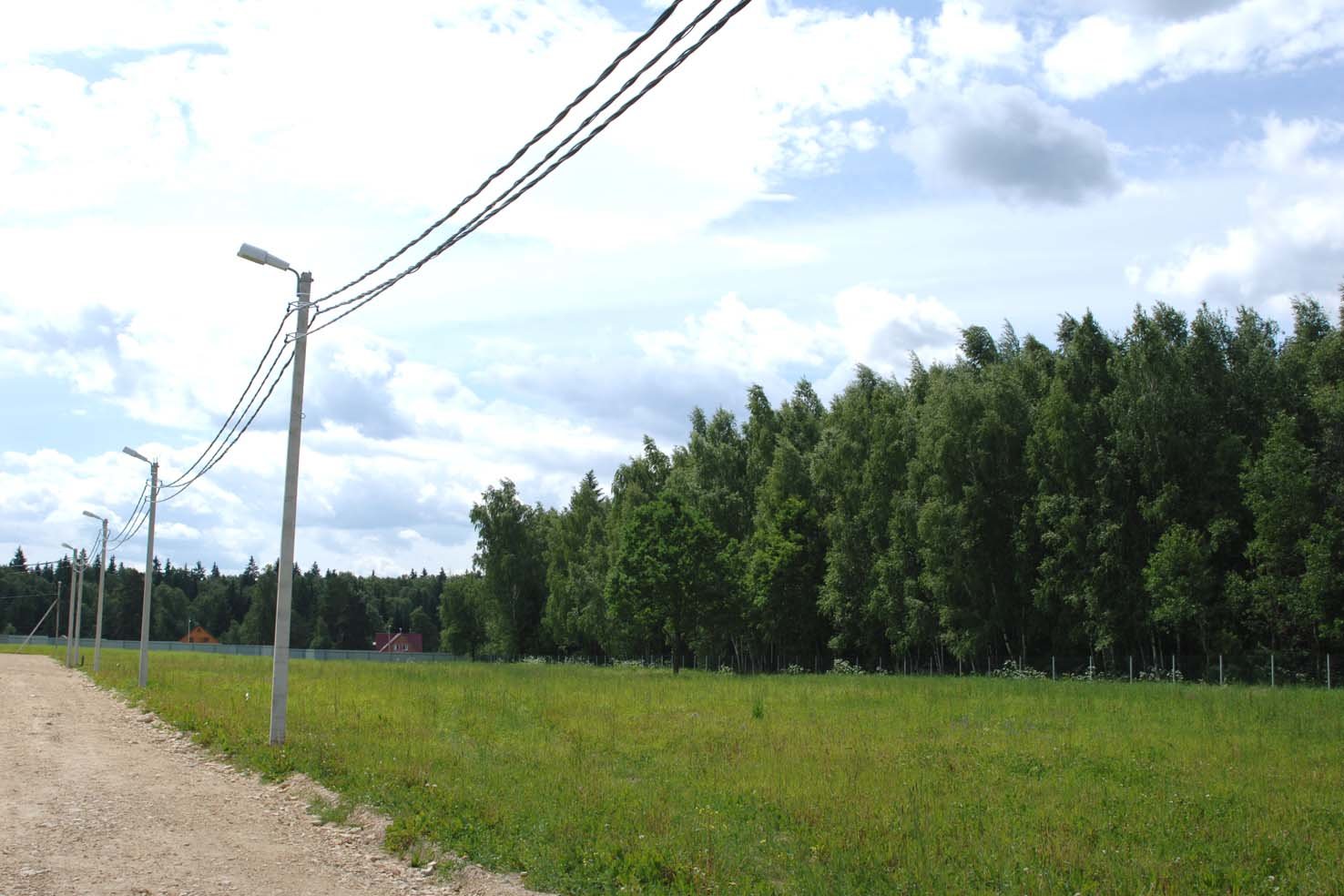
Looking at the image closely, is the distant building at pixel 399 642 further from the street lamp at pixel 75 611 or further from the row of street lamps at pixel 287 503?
the row of street lamps at pixel 287 503

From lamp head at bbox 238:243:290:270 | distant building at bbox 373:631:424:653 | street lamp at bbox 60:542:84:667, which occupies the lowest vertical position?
distant building at bbox 373:631:424:653

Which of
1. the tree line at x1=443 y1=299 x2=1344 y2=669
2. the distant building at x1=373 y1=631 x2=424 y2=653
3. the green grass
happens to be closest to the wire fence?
the tree line at x1=443 y1=299 x2=1344 y2=669

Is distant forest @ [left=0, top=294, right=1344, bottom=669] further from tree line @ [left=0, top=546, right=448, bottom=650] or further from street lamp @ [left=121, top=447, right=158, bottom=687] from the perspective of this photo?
tree line @ [left=0, top=546, right=448, bottom=650]

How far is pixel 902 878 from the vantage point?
956 cm

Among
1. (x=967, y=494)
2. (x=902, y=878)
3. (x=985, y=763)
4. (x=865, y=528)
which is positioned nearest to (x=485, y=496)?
(x=865, y=528)

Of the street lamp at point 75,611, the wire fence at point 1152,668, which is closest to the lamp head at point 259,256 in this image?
the wire fence at point 1152,668

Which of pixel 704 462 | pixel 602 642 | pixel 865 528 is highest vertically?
pixel 704 462

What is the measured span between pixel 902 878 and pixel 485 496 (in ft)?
259

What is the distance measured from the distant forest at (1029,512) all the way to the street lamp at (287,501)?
1289 inches

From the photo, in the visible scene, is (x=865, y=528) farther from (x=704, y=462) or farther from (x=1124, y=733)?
(x=1124, y=733)

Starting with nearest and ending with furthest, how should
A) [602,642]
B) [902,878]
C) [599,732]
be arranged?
[902,878] < [599,732] < [602,642]

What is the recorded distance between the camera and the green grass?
9.95 meters

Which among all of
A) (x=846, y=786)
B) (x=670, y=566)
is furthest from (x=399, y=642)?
(x=846, y=786)

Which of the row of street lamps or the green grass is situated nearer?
the green grass
